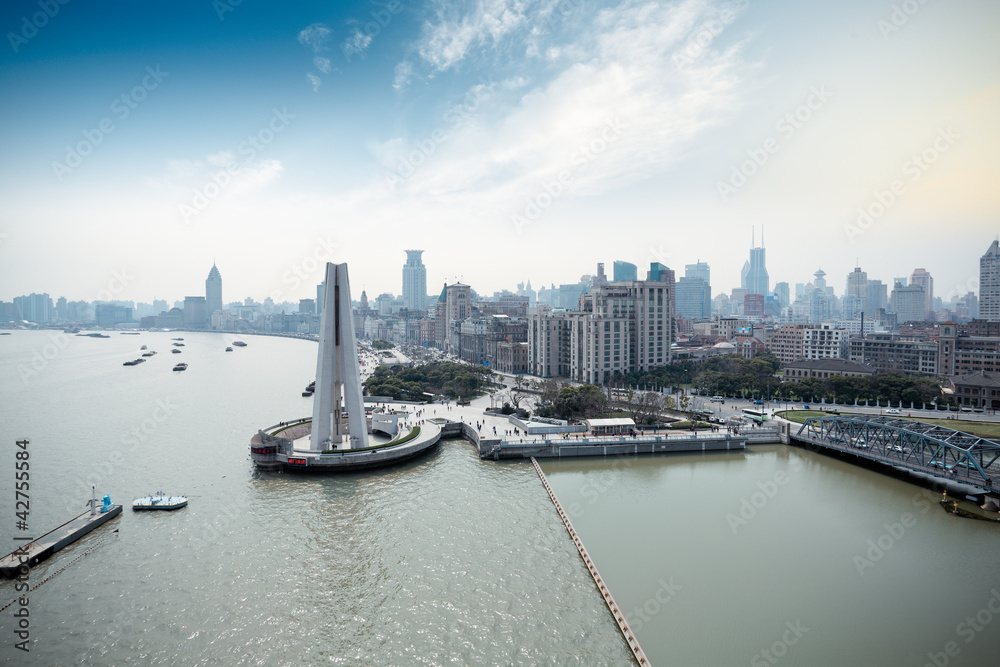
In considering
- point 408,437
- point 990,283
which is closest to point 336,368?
point 408,437

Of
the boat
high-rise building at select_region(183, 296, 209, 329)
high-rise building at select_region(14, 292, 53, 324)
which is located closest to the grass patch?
the boat

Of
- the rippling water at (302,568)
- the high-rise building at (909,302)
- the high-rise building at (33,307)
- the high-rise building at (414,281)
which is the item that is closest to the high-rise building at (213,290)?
the high-rise building at (33,307)

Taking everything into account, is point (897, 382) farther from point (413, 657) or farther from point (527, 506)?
point (413, 657)

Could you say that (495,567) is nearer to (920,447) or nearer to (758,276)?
(920,447)

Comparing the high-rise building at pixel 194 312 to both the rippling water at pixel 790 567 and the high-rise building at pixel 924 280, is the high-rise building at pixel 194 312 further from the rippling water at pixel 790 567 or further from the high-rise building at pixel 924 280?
the high-rise building at pixel 924 280

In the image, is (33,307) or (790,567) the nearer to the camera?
(790,567)

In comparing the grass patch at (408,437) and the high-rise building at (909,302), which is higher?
the high-rise building at (909,302)

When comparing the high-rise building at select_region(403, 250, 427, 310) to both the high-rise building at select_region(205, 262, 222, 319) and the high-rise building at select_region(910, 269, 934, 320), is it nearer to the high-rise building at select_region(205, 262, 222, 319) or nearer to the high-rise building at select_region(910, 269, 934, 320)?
the high-rise building at select_region(205, 262, 222, 319)
